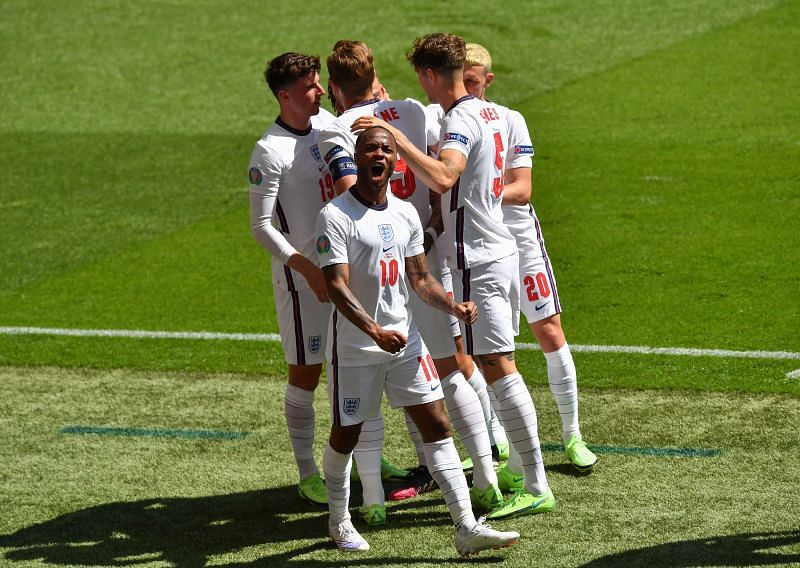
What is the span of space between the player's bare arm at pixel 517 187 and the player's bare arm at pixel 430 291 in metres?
1.16

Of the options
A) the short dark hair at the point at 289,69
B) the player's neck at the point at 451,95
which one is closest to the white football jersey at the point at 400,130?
the player's neck at the point at 451,95

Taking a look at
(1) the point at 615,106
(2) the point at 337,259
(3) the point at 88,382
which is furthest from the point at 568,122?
(2) the point at 337,259

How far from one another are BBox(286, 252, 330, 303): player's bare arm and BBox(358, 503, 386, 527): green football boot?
1.09 metres

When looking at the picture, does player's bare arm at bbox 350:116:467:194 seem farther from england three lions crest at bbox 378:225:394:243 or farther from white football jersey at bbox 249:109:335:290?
white football jersey at bbox 249:109:335:290

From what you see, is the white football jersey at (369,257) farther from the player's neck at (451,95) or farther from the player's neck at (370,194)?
the player's neck at (451,95)

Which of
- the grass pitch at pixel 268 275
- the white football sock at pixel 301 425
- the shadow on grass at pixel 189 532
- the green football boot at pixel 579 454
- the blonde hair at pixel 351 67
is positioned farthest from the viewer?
the green football boot at pixel 579 454

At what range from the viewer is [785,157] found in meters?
15.0

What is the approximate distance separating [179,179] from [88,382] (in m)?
6.74

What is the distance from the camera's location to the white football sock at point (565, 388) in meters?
7.30

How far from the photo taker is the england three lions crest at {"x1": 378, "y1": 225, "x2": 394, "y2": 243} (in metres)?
5.86

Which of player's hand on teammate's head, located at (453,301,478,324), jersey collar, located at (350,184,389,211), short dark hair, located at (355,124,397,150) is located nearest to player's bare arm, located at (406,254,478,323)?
player's hand on teammate's head, located at (453,301,478,324)

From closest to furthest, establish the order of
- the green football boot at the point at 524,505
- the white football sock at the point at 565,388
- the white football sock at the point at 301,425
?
1. the green football boot at the point at 524,505
2. the white football sock at the point at 301,425
3. the white football sock at the point at 565,388

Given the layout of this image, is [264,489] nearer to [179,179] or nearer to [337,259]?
[337,259]

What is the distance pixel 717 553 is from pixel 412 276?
6.10 feet
